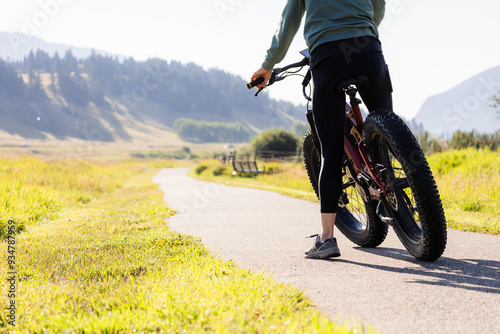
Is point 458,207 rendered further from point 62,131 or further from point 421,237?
point 62,131

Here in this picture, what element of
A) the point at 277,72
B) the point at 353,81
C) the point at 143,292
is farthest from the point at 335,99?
the point at 143,292

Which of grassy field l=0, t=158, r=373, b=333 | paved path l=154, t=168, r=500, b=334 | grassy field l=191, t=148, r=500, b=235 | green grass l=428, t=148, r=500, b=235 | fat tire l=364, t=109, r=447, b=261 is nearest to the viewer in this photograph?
grassy field l=0, t=158, r=373, b=333

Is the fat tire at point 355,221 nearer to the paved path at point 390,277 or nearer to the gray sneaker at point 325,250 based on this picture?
the paved path at point 390,277

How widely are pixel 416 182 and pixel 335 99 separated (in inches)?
31.9

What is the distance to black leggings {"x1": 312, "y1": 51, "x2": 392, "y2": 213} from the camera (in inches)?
108

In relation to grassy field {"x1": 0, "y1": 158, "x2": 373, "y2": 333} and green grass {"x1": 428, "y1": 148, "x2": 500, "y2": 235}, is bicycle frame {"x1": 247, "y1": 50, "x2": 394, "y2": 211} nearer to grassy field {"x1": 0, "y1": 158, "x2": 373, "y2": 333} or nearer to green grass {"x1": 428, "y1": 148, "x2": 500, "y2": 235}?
grassy field {"x1": 0, "y1": 158, "x2": 373, "y2": 333}

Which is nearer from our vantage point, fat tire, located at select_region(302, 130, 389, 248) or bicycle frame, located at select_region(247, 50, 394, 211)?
bicycle frame, located at select_region(247, 50, 394, 211)

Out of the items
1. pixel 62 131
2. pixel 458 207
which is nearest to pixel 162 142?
pixel 62 131

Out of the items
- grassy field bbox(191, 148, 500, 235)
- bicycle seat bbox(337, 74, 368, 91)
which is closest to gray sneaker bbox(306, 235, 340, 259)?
bicycle seat bbox(337, 74, 368, 91)

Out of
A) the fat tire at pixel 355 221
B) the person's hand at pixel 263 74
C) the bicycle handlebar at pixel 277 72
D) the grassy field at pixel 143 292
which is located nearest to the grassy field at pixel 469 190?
the fat tire at pixel 355 221

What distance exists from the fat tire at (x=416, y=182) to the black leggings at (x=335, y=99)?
0.65ft

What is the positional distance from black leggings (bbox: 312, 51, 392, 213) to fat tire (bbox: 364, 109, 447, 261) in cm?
20

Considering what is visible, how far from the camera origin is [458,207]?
6652 millimetres

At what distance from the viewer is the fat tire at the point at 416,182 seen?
2396mm
